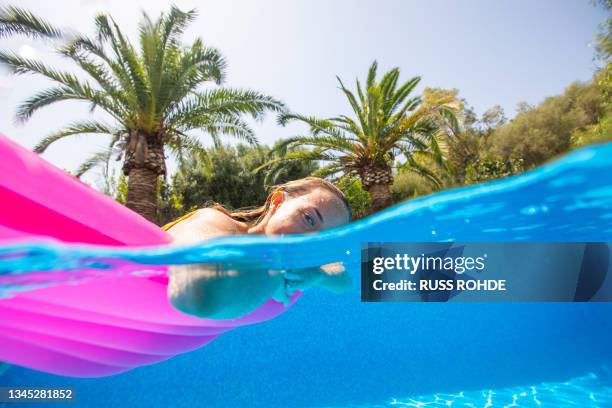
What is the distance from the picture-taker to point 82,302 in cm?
371

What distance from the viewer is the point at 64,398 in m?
4.06

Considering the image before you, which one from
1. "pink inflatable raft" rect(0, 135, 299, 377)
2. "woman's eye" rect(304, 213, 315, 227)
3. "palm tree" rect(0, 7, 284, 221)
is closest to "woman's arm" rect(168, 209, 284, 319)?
"pink inflatable raft" rect(0, 135, 299, 377)

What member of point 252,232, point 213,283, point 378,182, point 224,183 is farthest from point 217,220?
point 224,183

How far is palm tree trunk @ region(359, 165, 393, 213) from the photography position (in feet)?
51.0

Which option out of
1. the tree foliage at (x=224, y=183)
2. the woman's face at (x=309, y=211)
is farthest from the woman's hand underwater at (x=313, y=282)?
the tree foliage at (x=224, y=183)

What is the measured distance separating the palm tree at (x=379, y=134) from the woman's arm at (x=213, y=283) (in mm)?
11299

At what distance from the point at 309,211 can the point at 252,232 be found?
30.2 inches

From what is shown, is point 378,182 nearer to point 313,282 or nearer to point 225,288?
point 313,282

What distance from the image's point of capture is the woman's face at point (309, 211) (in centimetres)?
314

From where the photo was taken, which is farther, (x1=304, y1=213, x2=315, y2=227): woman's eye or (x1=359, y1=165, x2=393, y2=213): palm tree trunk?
(x1=359, y1=165, x2=393, y2=213): palm tree trunk

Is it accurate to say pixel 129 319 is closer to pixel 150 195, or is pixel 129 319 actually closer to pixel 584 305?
pixel 150 195

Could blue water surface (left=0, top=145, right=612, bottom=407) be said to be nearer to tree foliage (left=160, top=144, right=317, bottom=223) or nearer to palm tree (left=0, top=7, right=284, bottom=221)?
palm tree (left=0, top=7, right=284, bottom=221)

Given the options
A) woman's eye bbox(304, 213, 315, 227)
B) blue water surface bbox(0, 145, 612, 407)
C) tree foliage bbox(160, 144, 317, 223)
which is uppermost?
tree foliage bbox(160, 144, 317, 223)

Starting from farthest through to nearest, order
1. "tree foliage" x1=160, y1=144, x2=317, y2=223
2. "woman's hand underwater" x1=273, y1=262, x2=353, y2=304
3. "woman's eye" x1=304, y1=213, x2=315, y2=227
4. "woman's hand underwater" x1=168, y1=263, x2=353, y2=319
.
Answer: "tree foliage" x1=160, y1=144, x2=317, y2=223 < "woman's hand underwater" x1=273, y1=262, x2=353, y2=304 < "woman's eye" x1=304, y1=213, x2=315, y2=227 < "woman's hand underwater" x1=168, y1=263, x2=353, y2=319
